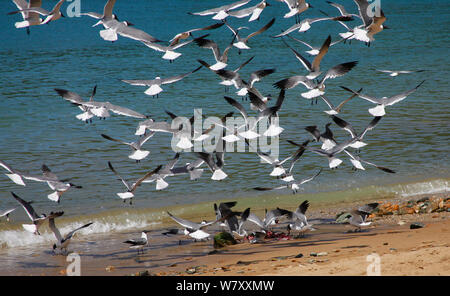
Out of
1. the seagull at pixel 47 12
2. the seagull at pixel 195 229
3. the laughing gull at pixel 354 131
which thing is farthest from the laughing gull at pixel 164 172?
the seagull at pixel 47 12

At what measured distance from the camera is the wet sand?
551cm

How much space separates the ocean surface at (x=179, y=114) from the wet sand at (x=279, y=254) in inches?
39.7

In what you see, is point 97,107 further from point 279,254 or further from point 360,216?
point 360,216

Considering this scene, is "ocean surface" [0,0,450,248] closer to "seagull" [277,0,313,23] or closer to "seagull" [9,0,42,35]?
"seagull" [9,0,42,35]

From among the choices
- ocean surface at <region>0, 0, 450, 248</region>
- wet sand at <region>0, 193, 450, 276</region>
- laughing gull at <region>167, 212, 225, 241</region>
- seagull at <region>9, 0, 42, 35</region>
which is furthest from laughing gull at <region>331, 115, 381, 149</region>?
seagull at <region>9, 0, 42, 35</region>

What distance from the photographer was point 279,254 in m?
6.55

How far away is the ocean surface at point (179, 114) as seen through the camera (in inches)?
379

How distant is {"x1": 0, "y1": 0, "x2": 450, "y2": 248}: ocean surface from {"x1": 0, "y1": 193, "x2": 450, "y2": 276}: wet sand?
39.7 inches

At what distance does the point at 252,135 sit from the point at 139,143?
5.23 feet

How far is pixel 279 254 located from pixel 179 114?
9.15m

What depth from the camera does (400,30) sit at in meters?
32.1

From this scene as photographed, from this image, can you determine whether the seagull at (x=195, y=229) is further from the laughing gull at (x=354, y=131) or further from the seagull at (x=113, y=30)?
the laughing gull at (x=354, y=131)

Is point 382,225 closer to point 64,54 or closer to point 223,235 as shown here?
A: point 223,235

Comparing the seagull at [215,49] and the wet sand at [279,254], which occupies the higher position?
the seagull at [215,49]
